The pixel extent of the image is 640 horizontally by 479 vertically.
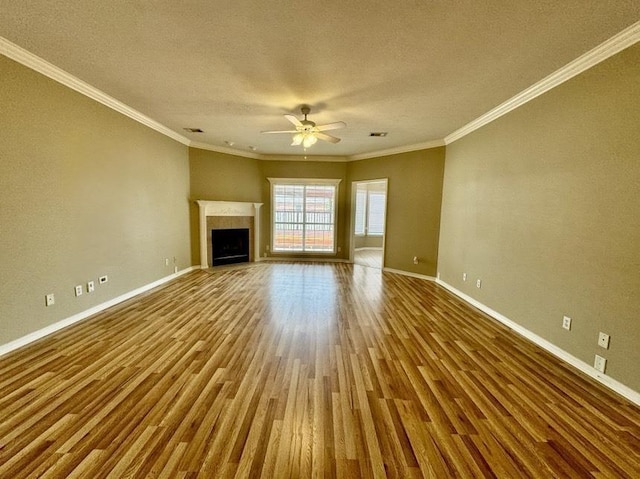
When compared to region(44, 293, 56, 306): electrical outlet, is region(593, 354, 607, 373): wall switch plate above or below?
below

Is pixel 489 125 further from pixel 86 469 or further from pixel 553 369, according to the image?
pixel 86 469

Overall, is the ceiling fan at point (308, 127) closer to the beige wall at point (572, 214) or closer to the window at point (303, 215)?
the beige wall at point (572, 214)

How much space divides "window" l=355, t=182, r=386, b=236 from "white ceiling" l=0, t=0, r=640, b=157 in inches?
233

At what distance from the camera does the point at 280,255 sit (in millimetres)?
7371

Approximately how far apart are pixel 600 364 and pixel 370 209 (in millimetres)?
8014

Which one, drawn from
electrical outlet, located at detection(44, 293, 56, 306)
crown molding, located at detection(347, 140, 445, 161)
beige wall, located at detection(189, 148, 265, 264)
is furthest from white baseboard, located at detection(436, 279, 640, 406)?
beige wall, located at detection(189, 148, 265, 264)

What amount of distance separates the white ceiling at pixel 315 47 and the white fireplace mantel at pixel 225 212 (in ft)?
8.41

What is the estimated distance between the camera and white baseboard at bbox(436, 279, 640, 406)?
2029mm

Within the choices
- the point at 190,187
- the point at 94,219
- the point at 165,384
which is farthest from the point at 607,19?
the point at 190,187

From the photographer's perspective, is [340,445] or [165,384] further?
[165,384]

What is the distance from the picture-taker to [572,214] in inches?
98.2

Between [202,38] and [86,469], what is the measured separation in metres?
3.03

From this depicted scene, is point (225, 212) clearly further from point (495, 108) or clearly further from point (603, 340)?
point (603, 340)

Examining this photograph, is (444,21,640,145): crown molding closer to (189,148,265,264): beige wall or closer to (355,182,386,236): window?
(189,148,265,264): beige wall
